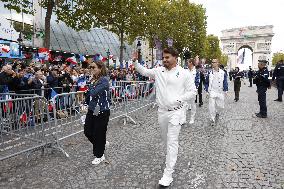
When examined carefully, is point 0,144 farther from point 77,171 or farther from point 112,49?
point 112,49

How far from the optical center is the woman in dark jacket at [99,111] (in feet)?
19.9

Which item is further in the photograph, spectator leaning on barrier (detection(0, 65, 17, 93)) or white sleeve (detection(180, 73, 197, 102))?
spectator leaning on barrier (detection(0, 65, 17, 93))

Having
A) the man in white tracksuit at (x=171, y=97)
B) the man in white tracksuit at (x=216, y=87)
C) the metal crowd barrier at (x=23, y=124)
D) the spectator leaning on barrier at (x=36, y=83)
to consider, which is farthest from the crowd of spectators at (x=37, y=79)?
the man in white tracksuit at (x=171, y=97)

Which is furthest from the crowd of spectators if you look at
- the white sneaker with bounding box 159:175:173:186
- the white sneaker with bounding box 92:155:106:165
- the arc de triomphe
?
the arc de triomphe

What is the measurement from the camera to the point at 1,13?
23.0m

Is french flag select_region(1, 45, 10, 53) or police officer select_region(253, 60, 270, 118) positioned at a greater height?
french flag select_region(1, 45, 10, 53)

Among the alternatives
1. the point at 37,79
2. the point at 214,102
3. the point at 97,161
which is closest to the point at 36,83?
the point at 37,79

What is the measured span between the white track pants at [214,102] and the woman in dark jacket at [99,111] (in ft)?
15.8

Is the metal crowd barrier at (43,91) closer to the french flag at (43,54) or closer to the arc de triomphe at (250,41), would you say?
the french flag at (43,54)

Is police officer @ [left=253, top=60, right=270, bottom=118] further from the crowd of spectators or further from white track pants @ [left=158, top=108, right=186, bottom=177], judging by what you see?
white track pants @ [left=158, top=108, right=186, bottom=177]

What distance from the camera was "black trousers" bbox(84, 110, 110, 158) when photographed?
609 centimetres

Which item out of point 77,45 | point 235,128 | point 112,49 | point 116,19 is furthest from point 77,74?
point 112,49

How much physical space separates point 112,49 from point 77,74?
27.8m

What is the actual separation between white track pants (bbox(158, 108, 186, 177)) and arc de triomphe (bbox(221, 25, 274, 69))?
9982cm
